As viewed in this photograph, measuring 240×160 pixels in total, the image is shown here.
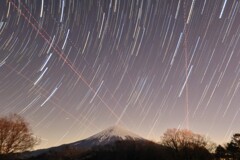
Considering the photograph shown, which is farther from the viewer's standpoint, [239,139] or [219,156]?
[219,156]

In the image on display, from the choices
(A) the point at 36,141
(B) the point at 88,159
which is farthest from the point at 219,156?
(A) the point at 36,141

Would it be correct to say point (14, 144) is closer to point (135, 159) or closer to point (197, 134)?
point (135, 159)

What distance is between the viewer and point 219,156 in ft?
303

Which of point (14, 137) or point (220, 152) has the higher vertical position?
point (220, 152)

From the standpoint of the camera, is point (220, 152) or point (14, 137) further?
point (220, 152)

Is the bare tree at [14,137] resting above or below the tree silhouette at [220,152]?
Result: below

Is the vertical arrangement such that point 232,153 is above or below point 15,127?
above

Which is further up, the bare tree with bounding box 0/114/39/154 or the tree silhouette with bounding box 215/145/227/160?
the tree silhouette with bounding box 215/145/227/160

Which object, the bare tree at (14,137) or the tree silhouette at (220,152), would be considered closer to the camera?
the bare tree at (14,137)

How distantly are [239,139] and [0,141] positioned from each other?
6420 centimetres

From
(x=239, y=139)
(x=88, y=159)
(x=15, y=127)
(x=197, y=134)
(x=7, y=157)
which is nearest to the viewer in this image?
(x=7, y=157)

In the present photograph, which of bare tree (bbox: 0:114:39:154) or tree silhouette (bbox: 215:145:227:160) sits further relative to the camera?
tree silhouette (bbox: 215:145:227:160)

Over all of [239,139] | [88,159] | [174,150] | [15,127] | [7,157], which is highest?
[239,139]

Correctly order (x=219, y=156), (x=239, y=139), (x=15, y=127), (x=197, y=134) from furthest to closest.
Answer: (x=197, y=134) < (x=219, y=156) < (x=239, y=139) < (x=15, y=127)
